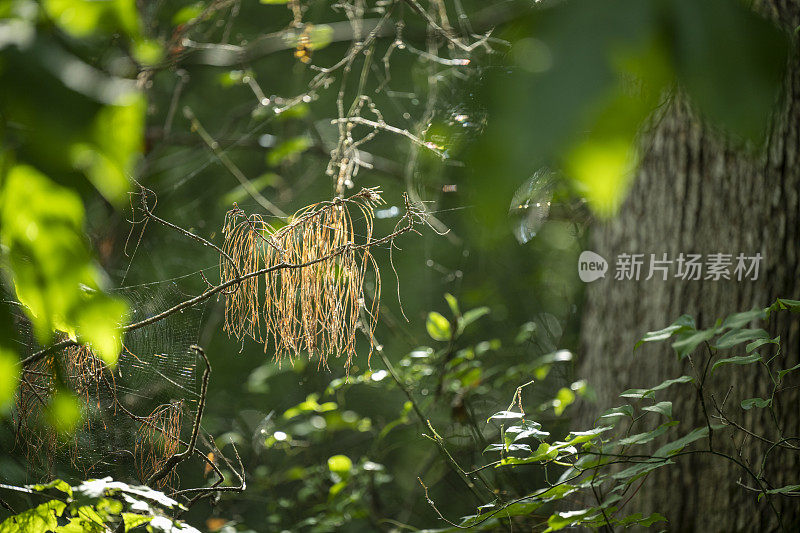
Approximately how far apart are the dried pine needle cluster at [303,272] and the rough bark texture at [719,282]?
0.65m

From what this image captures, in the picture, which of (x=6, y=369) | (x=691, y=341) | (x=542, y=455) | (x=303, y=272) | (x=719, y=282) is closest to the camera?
(x=6, y=369)

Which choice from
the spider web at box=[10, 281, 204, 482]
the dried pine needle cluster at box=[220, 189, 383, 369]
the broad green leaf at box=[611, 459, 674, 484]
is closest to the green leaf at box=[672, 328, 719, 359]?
the broad green leaf at box=[611, 459, 674, 484]

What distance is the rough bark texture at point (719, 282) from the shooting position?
1.27 meters

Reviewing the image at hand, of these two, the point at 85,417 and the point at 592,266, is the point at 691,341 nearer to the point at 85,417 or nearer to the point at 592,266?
the point at 592,266

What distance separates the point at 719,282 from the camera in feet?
4.30

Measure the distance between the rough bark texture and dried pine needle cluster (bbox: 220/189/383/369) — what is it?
652mm

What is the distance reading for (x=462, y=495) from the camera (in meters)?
1.89

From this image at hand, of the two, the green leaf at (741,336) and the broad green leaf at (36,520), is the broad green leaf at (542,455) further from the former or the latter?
the broad green leaf at (36,520)

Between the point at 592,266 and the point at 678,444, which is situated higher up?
the point at 592,266

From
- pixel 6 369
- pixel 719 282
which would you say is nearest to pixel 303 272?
pixel 6 369

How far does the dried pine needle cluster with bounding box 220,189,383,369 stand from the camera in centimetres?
109

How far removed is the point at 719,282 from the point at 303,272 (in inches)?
33.2

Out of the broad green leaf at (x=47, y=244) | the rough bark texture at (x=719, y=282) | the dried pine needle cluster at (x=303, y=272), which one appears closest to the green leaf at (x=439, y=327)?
the dried pine needle cluster at (x=303, y=272)

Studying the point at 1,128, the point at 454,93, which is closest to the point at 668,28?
the point at 1,128
